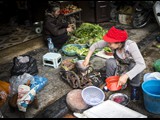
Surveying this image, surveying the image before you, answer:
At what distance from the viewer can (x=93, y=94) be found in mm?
3596

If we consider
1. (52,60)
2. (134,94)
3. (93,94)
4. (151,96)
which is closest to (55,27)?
(52,60)

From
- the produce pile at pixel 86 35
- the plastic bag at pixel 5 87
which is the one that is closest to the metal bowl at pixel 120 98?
the plastic bag at pixel 5 87

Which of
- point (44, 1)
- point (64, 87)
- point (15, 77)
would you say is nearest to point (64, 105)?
point (64, 87)

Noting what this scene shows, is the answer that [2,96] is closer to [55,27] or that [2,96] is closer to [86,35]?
[55,27]

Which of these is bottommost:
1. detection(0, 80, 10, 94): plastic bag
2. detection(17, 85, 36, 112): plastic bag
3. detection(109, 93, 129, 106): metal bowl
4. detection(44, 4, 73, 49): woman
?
detection(109, 93, 129, 106): metal bowl

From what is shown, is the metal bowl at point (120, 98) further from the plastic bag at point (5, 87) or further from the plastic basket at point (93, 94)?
the plastic bag at point (5, 87)

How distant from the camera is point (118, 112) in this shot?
3055mm

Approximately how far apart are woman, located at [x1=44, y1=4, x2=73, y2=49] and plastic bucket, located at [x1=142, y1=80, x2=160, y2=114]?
10.2 feet

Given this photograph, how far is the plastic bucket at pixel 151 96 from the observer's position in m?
3.08

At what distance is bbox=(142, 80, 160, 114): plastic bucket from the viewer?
3076 mm

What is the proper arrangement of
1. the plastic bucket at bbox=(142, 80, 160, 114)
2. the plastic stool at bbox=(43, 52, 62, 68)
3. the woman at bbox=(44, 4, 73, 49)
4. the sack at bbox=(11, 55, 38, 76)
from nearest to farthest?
the plastic bucket at bbox=(142, 80, 160, 114)
the sack at bbox=(11, 55, 38, 76)
the plastic stool at bbox=(43, 52, 62, 68)
the woman at bbox=(44, 4, 73, 49)

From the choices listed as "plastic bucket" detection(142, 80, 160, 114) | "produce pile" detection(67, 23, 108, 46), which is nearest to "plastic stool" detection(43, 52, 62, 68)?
"produce pile" detection(67, 23, 108, 46)

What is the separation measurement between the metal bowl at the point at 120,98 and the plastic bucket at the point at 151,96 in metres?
0.35

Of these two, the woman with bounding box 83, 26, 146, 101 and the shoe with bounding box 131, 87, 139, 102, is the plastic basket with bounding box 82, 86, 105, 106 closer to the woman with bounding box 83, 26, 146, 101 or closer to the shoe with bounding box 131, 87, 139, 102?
the woman with bounding box 83, 26, 146, 101
